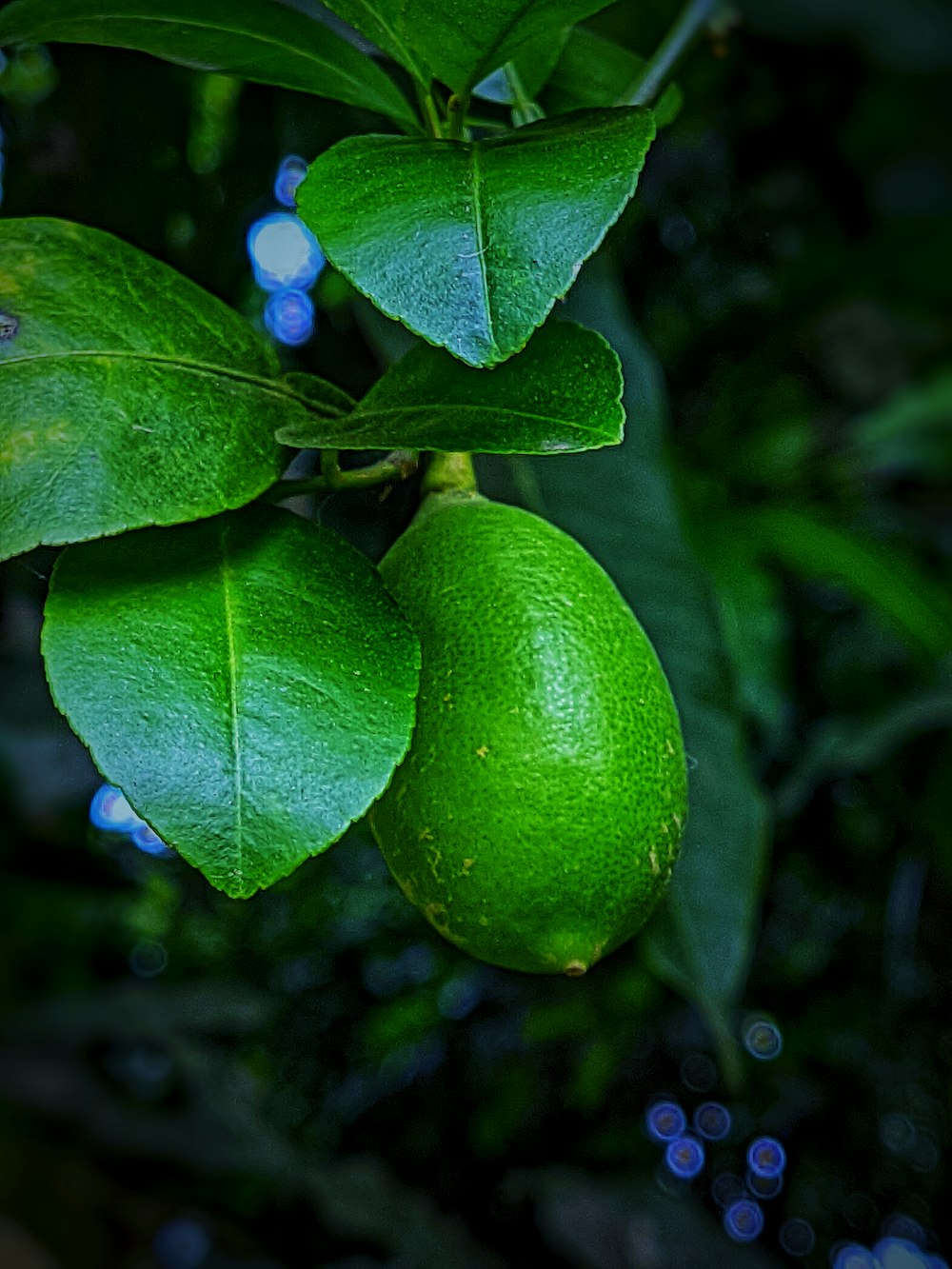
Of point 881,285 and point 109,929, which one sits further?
point 109,929

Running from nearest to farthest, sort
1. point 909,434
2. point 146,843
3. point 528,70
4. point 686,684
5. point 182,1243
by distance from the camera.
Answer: point 528,70 → point 686,684 → point 146,843 → point 909,434 → point 182,1243

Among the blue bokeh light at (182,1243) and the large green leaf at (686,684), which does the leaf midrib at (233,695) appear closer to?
the large green leaf at (686,684)

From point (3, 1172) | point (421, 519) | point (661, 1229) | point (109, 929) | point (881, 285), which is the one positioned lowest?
point (3, 1172)

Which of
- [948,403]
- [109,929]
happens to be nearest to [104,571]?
[948,403]

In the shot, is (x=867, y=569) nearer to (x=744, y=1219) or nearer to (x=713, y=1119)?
(x=713, y=1119)

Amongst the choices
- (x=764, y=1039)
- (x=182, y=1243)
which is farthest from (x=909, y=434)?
(x=182, y=1243)

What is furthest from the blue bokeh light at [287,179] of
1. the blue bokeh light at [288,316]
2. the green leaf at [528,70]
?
the green leaf at [528,70]

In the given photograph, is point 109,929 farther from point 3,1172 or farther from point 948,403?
point 948,403

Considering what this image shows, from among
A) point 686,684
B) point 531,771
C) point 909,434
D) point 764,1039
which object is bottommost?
point 764,1039
